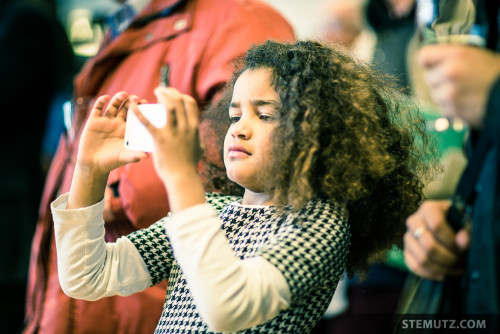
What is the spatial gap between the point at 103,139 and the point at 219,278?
1.17 feet

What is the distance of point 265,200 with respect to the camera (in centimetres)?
90

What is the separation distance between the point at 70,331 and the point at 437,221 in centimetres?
76

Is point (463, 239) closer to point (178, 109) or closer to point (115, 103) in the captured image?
point (178, 109)

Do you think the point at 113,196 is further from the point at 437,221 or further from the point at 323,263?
the point at 437,221

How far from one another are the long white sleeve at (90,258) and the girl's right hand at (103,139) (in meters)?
0.07

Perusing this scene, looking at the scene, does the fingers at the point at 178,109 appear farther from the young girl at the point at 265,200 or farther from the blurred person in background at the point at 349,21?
the blurred person in background at the point at 349,21

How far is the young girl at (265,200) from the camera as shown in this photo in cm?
70

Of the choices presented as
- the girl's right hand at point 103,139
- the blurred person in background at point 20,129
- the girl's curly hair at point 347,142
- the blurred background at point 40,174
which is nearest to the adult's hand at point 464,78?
the girl's curly hair at point 347,142

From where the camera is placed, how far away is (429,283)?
2.23 ft

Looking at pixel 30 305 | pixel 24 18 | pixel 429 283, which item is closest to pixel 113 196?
pixel 30 305

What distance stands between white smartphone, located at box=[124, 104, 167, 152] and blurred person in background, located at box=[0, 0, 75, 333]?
0.84 m

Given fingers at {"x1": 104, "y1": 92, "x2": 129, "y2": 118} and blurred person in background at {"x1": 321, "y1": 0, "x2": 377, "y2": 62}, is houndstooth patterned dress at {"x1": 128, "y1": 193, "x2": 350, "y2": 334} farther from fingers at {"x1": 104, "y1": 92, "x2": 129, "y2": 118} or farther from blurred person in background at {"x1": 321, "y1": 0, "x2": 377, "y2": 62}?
blurred person in background at {"x1": 321, "y1": 0, "x2": 377, "y2": 62}

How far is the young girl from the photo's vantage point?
70cm

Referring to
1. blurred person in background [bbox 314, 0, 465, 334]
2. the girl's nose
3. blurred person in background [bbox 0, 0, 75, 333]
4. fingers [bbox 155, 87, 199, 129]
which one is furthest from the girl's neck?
blurred person in background [bbox 0, 0, 75, 333]
